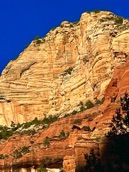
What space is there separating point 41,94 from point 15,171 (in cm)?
6229

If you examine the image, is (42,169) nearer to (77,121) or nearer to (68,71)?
(77,121)

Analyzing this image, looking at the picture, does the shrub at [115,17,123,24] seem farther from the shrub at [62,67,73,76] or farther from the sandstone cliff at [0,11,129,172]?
the shrub at [62,67,73,76]

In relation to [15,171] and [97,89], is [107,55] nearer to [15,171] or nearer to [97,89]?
[97,89]

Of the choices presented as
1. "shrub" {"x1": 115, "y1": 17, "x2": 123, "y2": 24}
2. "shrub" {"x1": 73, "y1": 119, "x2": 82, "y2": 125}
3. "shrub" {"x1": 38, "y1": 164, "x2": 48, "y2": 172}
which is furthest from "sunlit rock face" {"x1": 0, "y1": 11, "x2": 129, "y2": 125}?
"shrub" {"x1": 38, "y1": 164, "x2": 48, "y2": 172}

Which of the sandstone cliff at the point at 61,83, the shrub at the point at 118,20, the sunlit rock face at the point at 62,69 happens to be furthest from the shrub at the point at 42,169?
the shrub at the point at 118,20

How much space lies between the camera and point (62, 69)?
12938 centimetres

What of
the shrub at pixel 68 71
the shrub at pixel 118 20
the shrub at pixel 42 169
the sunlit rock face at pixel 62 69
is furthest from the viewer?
the shrub at pixel 68 71

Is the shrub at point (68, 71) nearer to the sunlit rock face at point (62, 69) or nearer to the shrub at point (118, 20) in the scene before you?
the sunlit rock face at point (62, 69)

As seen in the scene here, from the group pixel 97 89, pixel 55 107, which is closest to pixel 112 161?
pixel 97 89

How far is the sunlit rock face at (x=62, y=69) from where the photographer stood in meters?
108

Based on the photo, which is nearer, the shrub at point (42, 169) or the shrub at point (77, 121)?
the shrub at point (42, 169)

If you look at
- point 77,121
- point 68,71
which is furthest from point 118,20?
point 77,121

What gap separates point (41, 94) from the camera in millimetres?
129000

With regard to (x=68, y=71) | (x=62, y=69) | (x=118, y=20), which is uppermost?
(x=118, y=20)
